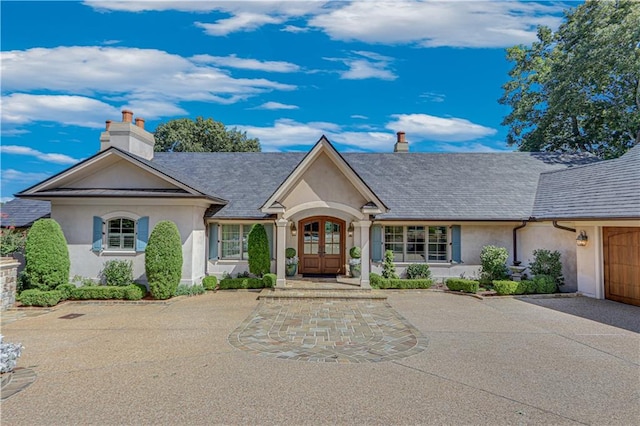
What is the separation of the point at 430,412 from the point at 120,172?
13546mm

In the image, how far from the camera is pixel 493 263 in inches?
555

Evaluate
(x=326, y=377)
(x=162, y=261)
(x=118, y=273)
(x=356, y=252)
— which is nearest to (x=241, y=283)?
(x=162, y=261)

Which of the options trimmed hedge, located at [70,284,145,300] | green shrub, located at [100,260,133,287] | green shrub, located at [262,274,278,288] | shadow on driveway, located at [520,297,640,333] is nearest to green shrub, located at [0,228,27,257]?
trimmed hedge, located at [70,284,145,300]

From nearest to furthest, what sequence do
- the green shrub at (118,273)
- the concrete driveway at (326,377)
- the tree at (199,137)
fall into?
the concrete driveway at (326,377) → the green shrub at (118,273) → the tree at (199,137)

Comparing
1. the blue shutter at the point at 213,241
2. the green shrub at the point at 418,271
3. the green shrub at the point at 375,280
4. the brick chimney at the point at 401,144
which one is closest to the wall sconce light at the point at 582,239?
the green shrub at the point at 418,271

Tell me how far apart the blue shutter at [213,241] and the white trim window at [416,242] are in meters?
7.27

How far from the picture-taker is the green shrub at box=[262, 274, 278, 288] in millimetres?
13852

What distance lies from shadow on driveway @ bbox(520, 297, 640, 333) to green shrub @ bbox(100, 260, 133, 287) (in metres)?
14.0

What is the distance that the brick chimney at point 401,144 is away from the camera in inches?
834

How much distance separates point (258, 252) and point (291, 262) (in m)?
1.52

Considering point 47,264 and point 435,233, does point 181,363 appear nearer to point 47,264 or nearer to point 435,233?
point 47,264

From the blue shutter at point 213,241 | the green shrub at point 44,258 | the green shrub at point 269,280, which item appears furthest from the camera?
the blue shutter at point 213,241

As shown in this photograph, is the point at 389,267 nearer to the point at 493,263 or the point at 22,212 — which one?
the point at 493,263

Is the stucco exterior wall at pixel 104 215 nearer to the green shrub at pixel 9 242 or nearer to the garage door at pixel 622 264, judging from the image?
the green shrub at pixel 9 242
